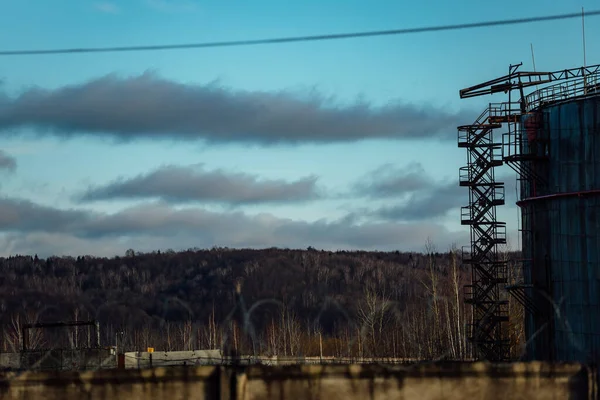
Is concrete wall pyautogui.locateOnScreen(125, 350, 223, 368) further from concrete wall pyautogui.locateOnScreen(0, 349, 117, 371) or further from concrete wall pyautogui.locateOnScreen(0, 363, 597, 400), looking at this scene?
concrete wall pyautogui.locateOnScreen(0, 363, 597, 400)

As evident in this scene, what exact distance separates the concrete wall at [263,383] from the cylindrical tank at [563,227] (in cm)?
1705

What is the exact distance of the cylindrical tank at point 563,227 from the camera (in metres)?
33.2

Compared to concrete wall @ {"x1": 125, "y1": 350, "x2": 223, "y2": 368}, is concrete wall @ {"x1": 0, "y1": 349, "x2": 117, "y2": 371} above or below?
above

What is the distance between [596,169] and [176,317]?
470 feet

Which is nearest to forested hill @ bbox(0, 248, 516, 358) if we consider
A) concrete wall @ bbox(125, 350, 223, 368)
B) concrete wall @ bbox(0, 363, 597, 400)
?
concrete wall @ bbox(125, 350, 223, 368)

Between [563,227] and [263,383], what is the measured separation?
21.2 metres

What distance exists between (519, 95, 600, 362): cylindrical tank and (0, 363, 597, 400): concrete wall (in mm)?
17048

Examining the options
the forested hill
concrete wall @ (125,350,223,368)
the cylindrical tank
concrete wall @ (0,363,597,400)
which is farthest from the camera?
the forested hill

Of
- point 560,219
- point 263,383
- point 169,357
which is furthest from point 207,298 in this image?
point 263,383

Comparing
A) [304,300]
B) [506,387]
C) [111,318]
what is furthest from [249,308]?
[506,387]

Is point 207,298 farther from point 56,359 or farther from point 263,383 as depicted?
point 263,383

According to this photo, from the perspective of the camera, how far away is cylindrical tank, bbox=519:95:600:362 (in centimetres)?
3319

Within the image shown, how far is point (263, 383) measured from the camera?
1620 centimetres

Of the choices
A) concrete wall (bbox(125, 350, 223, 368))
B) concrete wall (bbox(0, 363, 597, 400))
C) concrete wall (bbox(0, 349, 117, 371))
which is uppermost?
concrete wall (bbox(0, 363, 597, 400))
